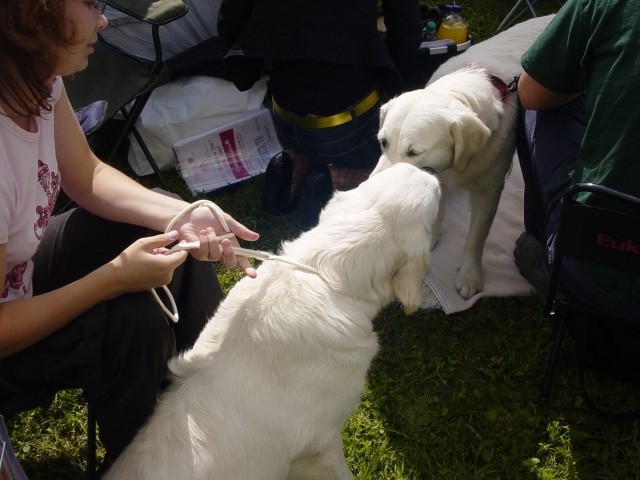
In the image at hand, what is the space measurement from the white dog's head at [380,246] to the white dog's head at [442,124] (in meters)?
0.70

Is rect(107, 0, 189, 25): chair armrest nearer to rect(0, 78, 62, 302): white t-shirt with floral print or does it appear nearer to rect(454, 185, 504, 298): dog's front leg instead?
rect(0, 78, 62, 302): white t-shirt with floral print

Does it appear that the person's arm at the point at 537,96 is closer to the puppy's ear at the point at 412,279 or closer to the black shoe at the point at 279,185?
the puppy's ear at the point at 412,279

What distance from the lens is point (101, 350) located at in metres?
1.73

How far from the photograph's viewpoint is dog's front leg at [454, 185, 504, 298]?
296 cm

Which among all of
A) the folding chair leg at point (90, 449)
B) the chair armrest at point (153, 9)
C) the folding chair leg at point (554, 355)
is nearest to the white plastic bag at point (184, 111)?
the chair armrest at point (153, 9)

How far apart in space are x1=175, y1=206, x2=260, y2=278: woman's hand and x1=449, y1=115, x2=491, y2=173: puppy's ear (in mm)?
1091

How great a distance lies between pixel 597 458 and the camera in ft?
7.95

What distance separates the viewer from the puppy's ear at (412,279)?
5.93 feet

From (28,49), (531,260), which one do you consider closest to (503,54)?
(531,260)

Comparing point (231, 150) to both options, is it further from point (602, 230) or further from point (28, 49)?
point (602, 230)

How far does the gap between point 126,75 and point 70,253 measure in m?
1.80

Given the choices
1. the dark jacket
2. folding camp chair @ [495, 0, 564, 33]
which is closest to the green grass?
the dark jacket

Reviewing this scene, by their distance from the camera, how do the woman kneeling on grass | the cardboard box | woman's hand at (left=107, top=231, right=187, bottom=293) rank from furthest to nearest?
the cardboard box → woman's hand at (left=107, top=231, right=187, bottom=293) → the woman kneeling on grass

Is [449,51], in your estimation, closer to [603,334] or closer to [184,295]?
[603,334]
